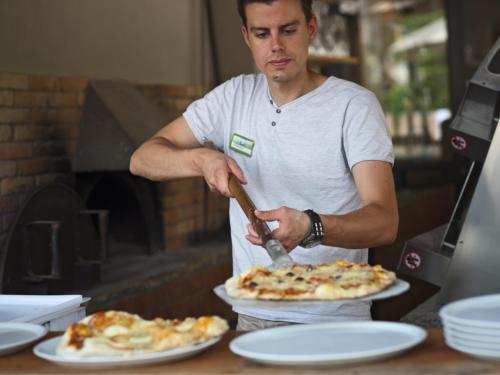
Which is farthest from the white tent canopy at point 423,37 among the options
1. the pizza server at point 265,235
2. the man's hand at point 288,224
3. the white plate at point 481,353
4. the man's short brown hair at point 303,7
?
the white plate at point 481,353

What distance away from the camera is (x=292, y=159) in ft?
8.46

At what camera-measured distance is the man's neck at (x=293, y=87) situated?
2645mm

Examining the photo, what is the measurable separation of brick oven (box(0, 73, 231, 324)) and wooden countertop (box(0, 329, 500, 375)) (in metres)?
2.20

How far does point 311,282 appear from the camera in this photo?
6.45ft

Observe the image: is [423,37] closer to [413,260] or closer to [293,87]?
[413,260]

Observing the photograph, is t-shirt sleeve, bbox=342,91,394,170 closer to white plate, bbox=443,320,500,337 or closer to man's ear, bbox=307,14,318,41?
man's ear, bbox=307,14,318,41

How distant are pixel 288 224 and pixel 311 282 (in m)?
0.21

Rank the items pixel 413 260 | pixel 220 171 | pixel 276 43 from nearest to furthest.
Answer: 1. pixel 220 171
2. pixel 276 43
3. pixel 413 260

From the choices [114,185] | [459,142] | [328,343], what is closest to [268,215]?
[328,343]

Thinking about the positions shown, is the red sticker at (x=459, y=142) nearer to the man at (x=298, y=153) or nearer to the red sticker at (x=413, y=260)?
the red sticker at (x=413, y=260)

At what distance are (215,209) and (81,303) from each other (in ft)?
13.1

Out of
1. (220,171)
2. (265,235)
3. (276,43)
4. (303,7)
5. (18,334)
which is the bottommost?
(18,334)

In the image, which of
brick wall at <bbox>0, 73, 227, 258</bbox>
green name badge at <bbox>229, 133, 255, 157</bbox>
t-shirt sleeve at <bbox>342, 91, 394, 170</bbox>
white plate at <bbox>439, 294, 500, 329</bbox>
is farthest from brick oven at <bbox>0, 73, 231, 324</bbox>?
white plate at <bbox>439, 294, 500, 329</bbox>

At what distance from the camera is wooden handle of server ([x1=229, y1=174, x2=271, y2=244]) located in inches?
86.4
